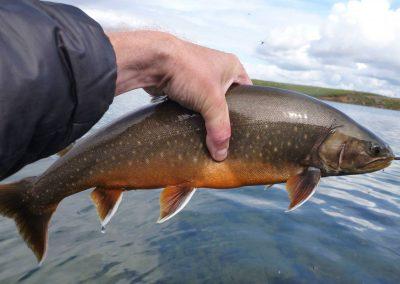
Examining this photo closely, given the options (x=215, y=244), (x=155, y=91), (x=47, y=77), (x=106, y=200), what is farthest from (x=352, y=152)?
(x=215, y=244)

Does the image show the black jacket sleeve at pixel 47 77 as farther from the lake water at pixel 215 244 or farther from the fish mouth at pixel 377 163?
the lake water at pixel 215 244

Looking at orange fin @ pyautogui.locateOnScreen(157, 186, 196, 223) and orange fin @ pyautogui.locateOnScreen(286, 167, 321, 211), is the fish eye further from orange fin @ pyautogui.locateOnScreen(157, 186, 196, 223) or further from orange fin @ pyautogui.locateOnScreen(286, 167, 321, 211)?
orange fin @ pyautogui.locateOnScreen(157, 186, 196, 223)

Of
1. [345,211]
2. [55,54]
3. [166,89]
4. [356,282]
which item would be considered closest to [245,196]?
[345,211]

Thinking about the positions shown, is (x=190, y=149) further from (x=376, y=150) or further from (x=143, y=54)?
(x=376, y=150)

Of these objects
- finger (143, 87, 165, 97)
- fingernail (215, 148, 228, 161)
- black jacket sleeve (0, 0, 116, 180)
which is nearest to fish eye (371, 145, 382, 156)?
fingernail (215, 148, 228, 161)

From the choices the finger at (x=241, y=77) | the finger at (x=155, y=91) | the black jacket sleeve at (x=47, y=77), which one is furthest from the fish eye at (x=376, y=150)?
the black jacket sleeve at (x=47, y=77)

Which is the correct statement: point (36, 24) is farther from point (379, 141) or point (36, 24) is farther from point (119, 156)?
point (379, 141)
